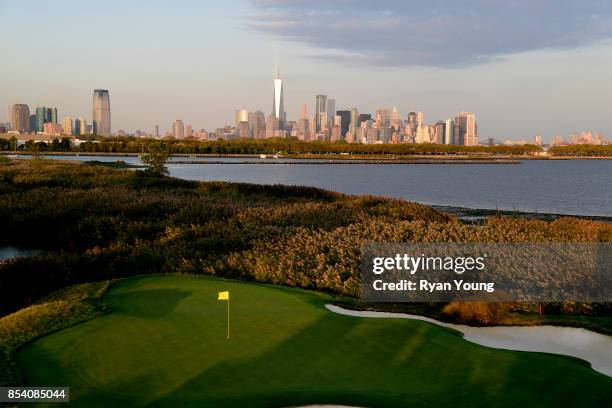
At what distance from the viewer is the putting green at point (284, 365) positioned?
6797 millimetres

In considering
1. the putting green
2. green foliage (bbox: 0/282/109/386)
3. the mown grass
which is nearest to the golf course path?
the putting green

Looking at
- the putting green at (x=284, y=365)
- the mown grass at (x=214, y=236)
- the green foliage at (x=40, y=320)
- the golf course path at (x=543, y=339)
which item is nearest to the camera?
the putting green at (x=284, y=365)

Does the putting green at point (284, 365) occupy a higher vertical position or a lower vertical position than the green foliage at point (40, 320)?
higher

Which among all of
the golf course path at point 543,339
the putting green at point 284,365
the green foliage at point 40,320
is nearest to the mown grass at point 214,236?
the golf course path at point 543,339

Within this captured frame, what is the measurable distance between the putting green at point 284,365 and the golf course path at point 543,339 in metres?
0.76

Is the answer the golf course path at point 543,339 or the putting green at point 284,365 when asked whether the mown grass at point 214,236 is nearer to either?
the golf course path at point 543,339

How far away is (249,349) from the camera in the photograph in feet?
26.8

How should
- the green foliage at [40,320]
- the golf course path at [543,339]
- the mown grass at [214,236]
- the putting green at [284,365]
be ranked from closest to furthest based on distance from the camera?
1. the putting green at [284,365]
2. the green foliage at [40,320]
3. the golf course path at [543,339]
4. the mown grass at [214,236]

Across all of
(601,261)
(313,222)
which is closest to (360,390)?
(601,261)

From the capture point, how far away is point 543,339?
34.1 feet

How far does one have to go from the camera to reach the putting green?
268 inches

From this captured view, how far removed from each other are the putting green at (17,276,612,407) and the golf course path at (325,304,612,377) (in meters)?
0.76

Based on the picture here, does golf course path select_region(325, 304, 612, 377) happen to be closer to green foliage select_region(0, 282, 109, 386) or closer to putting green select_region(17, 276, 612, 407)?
putting green select_region(17, 276, 612, 407)

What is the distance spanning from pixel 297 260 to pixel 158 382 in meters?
8.50
